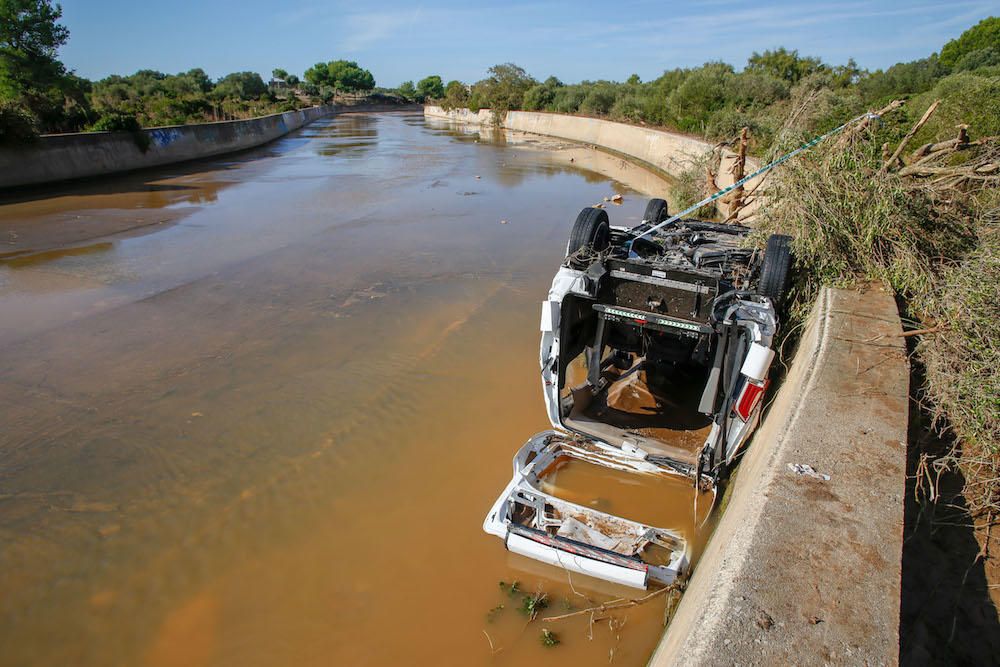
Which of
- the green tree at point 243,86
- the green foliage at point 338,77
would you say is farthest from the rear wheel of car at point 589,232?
the green foliage at point 338,77

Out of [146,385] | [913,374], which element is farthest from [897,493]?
[146,385]

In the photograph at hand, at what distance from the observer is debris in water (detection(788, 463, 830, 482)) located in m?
3.21

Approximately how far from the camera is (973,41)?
111ft

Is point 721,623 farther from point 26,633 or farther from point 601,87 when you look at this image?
point 601,87

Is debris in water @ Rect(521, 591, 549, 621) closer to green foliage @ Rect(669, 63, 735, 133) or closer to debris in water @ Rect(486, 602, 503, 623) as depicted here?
debris in water @ Rect(486, 602, 503, 623)

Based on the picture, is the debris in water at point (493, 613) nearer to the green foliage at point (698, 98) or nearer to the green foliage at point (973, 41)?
the green foliage at point (698, 98)

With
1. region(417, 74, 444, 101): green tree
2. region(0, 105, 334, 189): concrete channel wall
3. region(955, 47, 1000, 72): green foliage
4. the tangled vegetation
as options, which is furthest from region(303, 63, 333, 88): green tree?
A: region(955, 47, 1000, 72): green foliage

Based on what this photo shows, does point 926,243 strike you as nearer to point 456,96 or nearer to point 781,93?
point 781,93

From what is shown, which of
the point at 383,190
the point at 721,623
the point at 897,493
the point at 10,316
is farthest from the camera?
the point at 383,190

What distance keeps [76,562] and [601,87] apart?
49234 millimetres

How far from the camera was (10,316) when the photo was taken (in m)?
8.83

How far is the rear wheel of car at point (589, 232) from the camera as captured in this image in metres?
6.43

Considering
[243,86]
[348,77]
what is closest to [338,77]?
[348,77]

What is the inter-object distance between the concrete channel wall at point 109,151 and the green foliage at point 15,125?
299 mm
